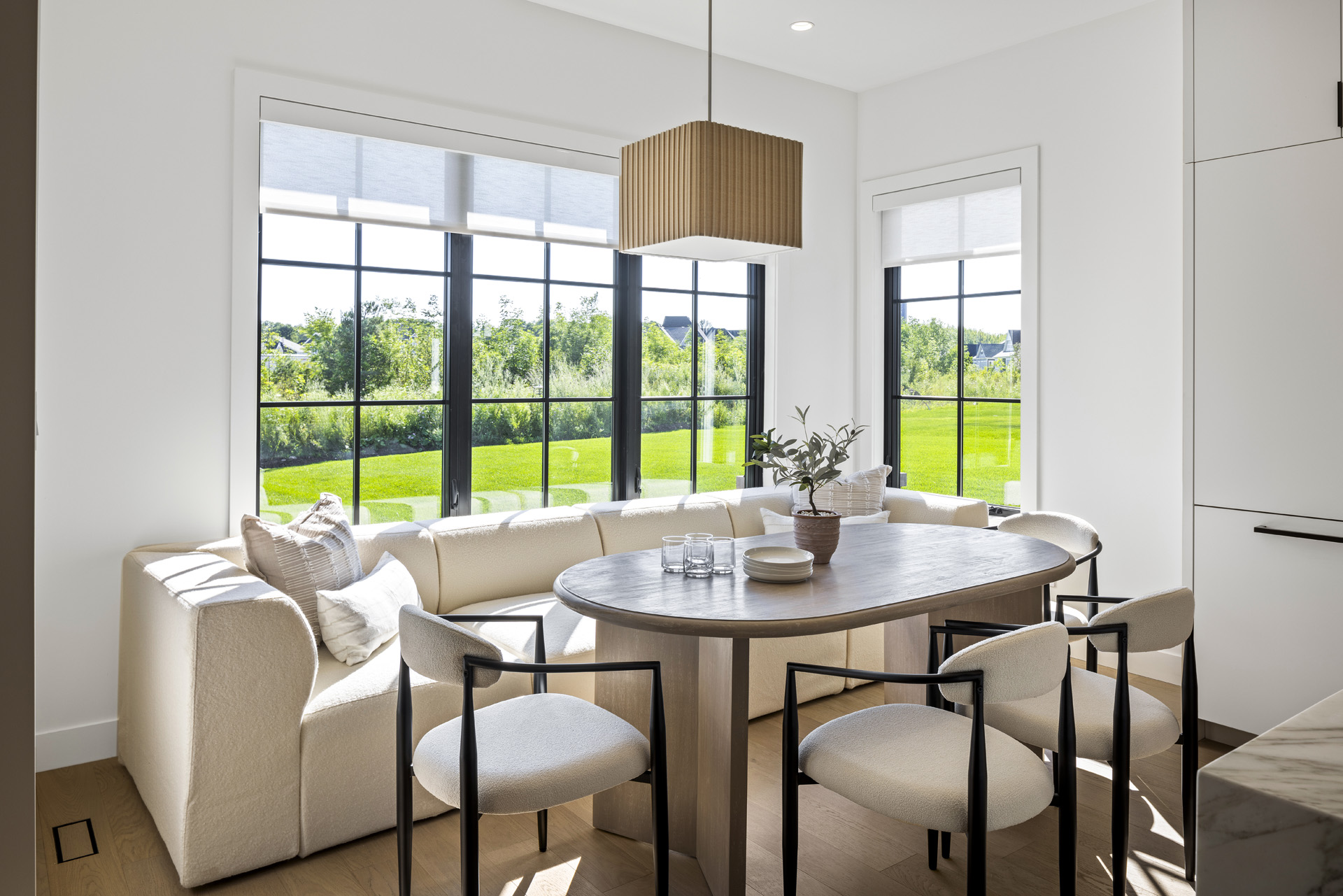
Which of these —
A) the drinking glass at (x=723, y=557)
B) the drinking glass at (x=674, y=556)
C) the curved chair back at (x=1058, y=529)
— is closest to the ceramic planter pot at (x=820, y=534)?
the drinking glass at (x=723, y=557)

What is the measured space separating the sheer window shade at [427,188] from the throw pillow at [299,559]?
1.35 metres

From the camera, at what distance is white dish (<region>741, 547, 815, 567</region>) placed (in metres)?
2.32

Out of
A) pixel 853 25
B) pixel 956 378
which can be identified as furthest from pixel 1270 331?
pixel 853 25

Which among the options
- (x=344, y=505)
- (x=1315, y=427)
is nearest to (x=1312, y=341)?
(x=1315, y=427)

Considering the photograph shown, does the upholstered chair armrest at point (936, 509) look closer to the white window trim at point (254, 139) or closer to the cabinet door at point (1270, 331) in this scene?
the cabinet door at point (1270, 331)

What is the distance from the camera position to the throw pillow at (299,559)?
106 inches

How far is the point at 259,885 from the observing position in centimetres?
226

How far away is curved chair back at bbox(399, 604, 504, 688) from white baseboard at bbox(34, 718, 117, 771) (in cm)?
190

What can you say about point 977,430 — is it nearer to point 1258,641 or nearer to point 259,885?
point 1258,641

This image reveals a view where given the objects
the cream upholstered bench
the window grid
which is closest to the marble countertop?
the cream upholstered bench

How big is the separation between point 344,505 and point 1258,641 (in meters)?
3.64

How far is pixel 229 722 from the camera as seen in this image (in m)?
2.23

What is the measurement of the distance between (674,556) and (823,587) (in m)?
0.43

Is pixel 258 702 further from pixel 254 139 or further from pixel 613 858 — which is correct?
pixel 254 139
